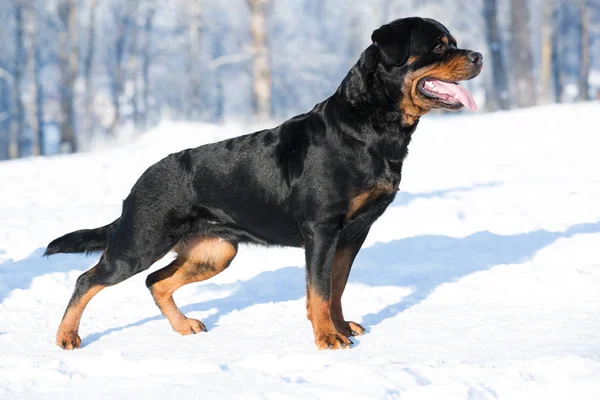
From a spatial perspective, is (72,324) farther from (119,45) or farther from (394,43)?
(119,45)

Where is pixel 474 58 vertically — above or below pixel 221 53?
above

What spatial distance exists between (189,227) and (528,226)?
404 centimetres

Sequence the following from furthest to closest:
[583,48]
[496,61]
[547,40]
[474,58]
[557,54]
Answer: [557,54] < [583,48] < [547,40] < [496,61] < [474,58]

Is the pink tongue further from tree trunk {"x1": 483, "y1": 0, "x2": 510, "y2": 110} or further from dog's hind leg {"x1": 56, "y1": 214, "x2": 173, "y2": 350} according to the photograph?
tree trunk {"x1": 483, "y1": 0, "x2": 510, "y2": 110}

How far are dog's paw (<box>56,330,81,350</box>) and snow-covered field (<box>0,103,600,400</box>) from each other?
6 centimetres

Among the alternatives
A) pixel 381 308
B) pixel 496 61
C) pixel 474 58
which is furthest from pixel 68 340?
pixel 496 61

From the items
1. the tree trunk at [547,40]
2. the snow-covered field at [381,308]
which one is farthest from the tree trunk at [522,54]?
the snow-covered field at [381,308]

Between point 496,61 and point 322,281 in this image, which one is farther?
point 496,61

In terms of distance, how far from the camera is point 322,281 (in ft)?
14.1

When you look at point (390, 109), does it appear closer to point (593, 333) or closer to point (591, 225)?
point (593, 333)

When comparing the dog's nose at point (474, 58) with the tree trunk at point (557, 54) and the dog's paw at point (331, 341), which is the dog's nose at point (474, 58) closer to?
the dog's paw at point (331, 341)

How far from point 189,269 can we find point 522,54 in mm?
17671

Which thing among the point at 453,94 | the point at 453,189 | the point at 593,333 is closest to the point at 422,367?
the point at 593,333

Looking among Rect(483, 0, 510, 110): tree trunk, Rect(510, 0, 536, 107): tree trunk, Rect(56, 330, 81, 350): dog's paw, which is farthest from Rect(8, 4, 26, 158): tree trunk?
Rect(56, 330, 81, 350): dog's paw
